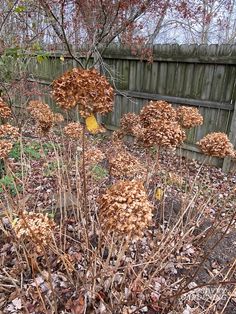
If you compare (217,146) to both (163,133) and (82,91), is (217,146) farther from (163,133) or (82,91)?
(82,91)

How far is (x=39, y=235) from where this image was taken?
1238 mm

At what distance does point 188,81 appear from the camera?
4.33 m

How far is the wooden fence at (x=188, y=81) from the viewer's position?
395 centimetres

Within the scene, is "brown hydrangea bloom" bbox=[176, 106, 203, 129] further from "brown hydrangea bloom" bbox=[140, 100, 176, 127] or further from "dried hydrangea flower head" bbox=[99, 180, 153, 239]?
"dried hydrangea flower head" bbox=[99, 180, 153, 239]

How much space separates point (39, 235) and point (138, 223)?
20.3 inches

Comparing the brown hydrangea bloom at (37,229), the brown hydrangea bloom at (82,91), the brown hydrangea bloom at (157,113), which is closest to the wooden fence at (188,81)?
the brown hydrangea bloom at (157,113)

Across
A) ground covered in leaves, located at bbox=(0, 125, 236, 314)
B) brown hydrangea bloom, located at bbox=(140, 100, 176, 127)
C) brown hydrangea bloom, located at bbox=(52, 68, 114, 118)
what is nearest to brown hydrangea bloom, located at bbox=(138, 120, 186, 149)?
brown hydrangea bloom, located at bbox=(140, 100, 176, 127)

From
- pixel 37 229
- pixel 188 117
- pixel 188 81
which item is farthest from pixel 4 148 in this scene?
pixel 188 81

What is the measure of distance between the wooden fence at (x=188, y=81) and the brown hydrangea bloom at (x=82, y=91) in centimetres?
334

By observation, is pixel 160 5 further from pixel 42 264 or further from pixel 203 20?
pixel 42 264

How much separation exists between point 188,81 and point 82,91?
3.64m

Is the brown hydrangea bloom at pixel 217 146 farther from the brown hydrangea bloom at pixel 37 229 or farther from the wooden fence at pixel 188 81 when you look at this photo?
the wooden fence at pixel 188 81

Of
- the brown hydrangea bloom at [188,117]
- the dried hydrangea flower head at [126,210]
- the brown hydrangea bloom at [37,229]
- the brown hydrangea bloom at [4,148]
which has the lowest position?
the brown hydrangea bloom at [37,229]

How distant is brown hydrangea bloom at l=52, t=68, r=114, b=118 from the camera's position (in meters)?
1.08
